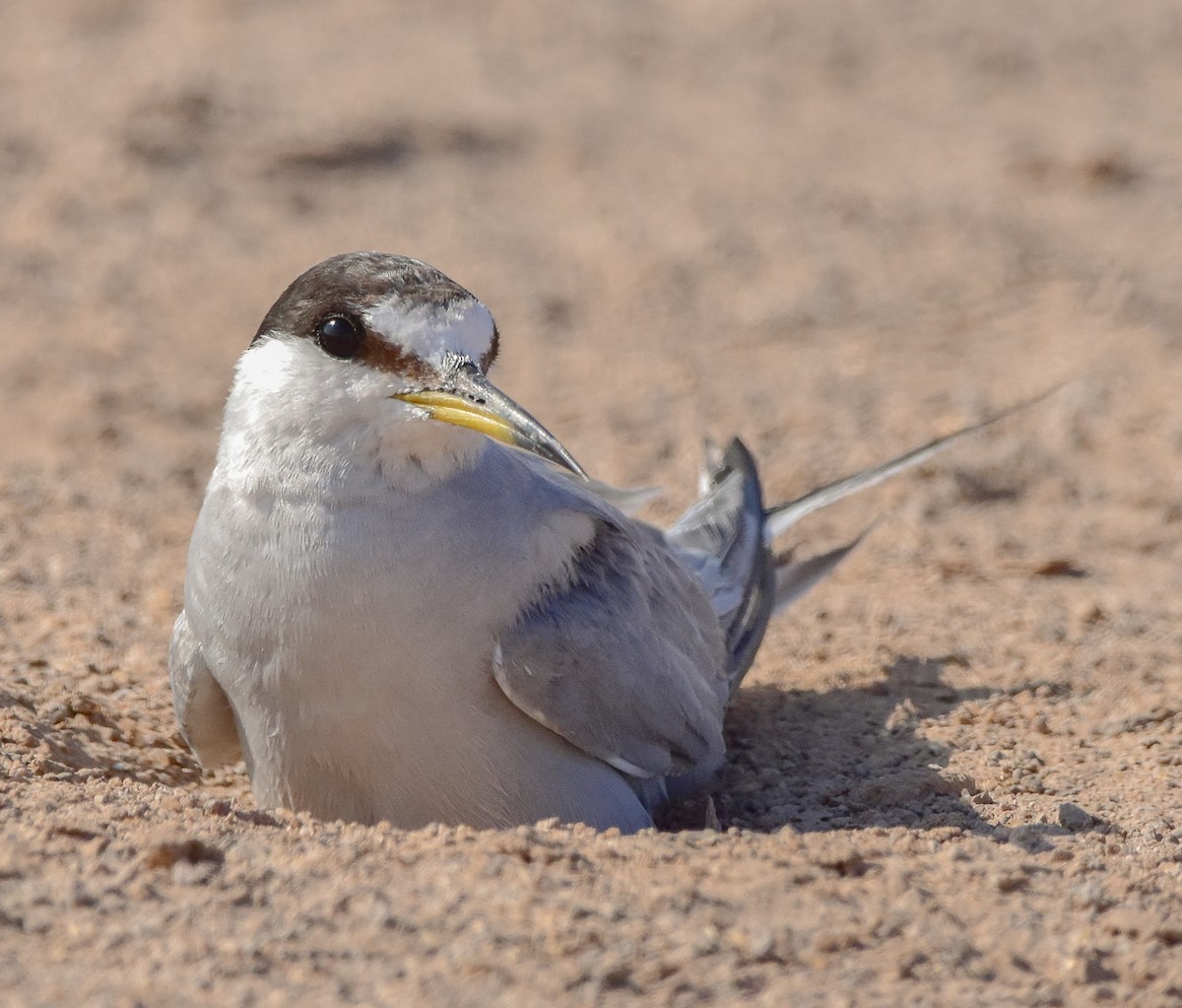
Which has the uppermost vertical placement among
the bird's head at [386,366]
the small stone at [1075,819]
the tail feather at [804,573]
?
the bird's head at [386,366]

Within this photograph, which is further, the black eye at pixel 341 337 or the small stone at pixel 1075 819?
the small stone at pixel 1075 819

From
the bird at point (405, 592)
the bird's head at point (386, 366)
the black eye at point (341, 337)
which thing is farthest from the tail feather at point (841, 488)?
the black eye at point (341, 337)

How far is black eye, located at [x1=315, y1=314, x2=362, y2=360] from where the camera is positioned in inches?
165

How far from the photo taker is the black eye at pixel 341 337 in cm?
418

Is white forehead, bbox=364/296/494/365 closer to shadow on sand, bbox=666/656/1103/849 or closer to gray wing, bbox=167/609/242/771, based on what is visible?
gray wing, bbox=167/609/242/771

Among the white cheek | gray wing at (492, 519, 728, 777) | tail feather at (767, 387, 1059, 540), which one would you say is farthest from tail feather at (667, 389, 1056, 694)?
the white cheek

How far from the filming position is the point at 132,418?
320 inches

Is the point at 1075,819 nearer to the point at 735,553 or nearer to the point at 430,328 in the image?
the point at 735,553

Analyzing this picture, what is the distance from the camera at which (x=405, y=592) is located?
4227mm

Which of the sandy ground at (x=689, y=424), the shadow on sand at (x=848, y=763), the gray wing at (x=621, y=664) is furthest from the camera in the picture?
the shadow on sand at (x=848, y=763)

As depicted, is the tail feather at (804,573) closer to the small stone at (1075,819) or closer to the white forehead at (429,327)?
the small stone at (1075,819)

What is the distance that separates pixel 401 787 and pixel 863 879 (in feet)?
4.03

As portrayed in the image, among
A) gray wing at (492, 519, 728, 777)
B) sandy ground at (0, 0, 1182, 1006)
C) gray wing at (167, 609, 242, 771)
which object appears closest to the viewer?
sandy ground at (0, 0, 1182, 1006)

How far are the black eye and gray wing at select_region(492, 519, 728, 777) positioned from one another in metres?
0.80
